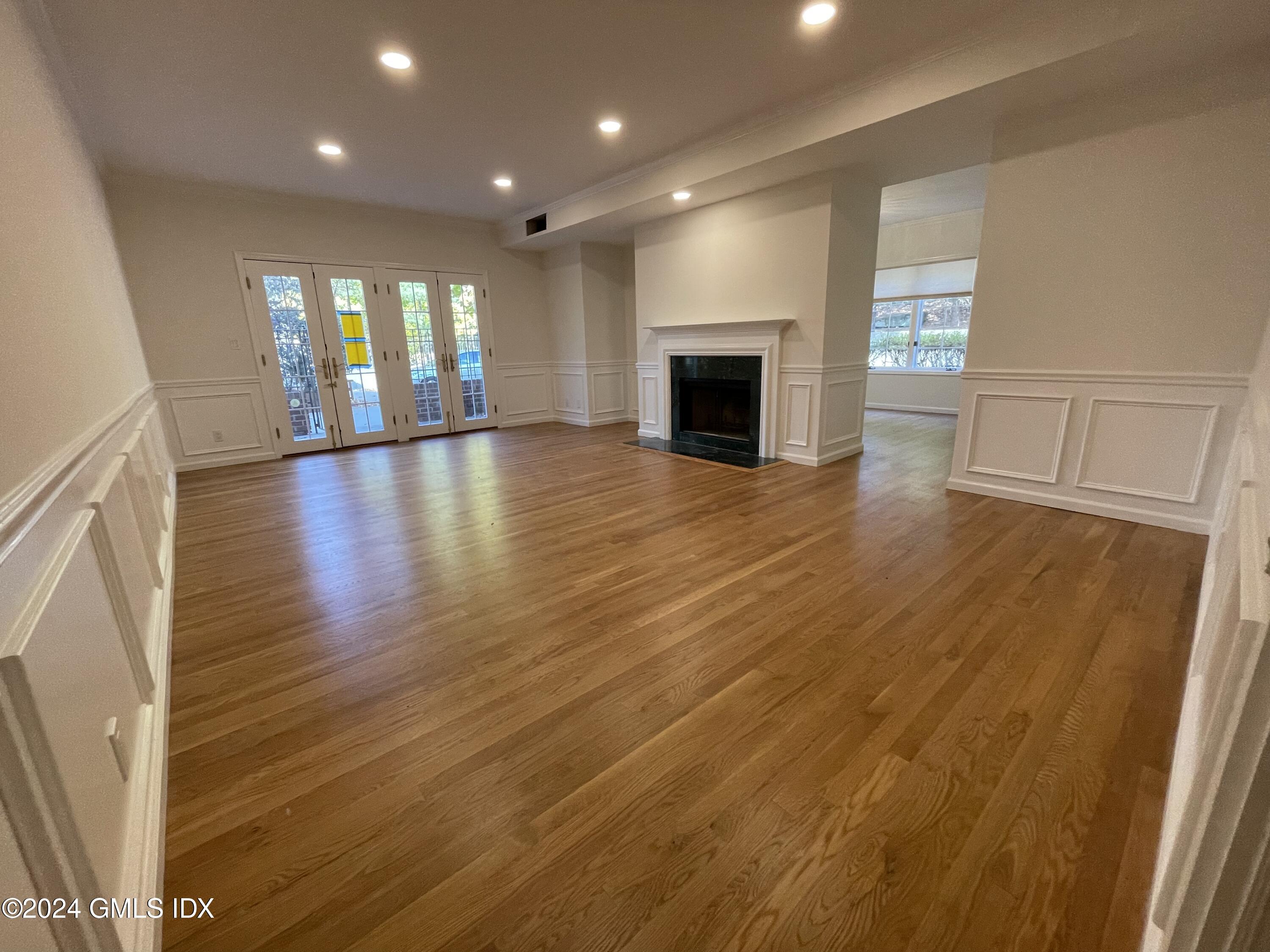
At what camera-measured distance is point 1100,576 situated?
2.46 metres

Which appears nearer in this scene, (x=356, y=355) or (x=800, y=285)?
(x=800, y=285)

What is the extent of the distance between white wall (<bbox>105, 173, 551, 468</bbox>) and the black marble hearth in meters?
3.77

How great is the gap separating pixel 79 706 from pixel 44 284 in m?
1.37

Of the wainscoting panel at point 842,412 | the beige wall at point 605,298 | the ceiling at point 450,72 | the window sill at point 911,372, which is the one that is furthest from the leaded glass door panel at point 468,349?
the window sill at point 911,372

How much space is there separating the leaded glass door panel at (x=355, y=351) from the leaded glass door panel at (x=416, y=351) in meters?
0.12

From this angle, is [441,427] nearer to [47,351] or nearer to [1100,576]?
[47,351]

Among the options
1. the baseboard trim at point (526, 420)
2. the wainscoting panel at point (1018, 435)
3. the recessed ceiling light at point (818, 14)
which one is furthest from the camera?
the baseboard trim at point (526, 420)

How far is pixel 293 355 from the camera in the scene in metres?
5.82

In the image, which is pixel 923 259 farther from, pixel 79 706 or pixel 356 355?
pixel 79 706

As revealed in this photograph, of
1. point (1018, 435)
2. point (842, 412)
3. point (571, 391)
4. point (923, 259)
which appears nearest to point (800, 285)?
point (842, 412)

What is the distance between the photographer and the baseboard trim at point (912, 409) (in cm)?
761

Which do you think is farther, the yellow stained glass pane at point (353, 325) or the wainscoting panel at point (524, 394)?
the wainscoting panel at point (524, 394)

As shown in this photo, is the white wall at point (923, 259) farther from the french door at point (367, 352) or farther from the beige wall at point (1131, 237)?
the french door at point (367, 352)

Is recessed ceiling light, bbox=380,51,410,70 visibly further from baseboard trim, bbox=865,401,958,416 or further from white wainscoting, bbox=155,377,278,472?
baseboard trim, bbox=865,401,958,416
